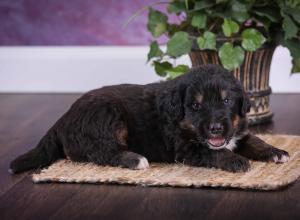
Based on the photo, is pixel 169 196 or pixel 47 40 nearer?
pixel 169 196

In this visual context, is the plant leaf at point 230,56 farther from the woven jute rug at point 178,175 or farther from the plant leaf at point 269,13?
the woven jute rug at point 178,175

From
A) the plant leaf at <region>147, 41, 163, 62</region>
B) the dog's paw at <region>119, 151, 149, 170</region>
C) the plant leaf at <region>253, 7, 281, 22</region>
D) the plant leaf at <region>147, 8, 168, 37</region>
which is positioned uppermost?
the plant leaf at <region>253, 7, 281, 22</region>

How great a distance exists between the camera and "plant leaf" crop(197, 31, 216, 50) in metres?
3.94

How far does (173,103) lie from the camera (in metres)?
3.21

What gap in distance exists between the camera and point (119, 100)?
3.36 meters

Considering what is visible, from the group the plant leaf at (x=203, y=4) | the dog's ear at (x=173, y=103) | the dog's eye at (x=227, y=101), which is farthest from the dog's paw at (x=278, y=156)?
the plant leaf at (x=203, y=4)

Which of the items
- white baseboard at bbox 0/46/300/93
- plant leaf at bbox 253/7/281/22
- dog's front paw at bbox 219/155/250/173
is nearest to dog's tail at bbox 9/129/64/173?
dog's front paw at bbox 219/155/250/173

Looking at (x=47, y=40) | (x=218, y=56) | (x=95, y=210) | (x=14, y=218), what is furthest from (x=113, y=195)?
(x=47, y=40)

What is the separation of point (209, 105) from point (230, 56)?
833 mm

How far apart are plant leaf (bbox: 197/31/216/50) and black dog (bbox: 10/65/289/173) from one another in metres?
0.60

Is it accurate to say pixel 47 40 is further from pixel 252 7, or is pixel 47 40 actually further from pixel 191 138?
pixel 191 138

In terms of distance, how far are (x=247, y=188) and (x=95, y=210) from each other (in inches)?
23.1

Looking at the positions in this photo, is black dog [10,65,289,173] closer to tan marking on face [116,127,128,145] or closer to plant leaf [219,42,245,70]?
tan marking on face [116,127,128,145]

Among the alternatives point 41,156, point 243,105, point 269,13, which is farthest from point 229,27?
point 41,156
